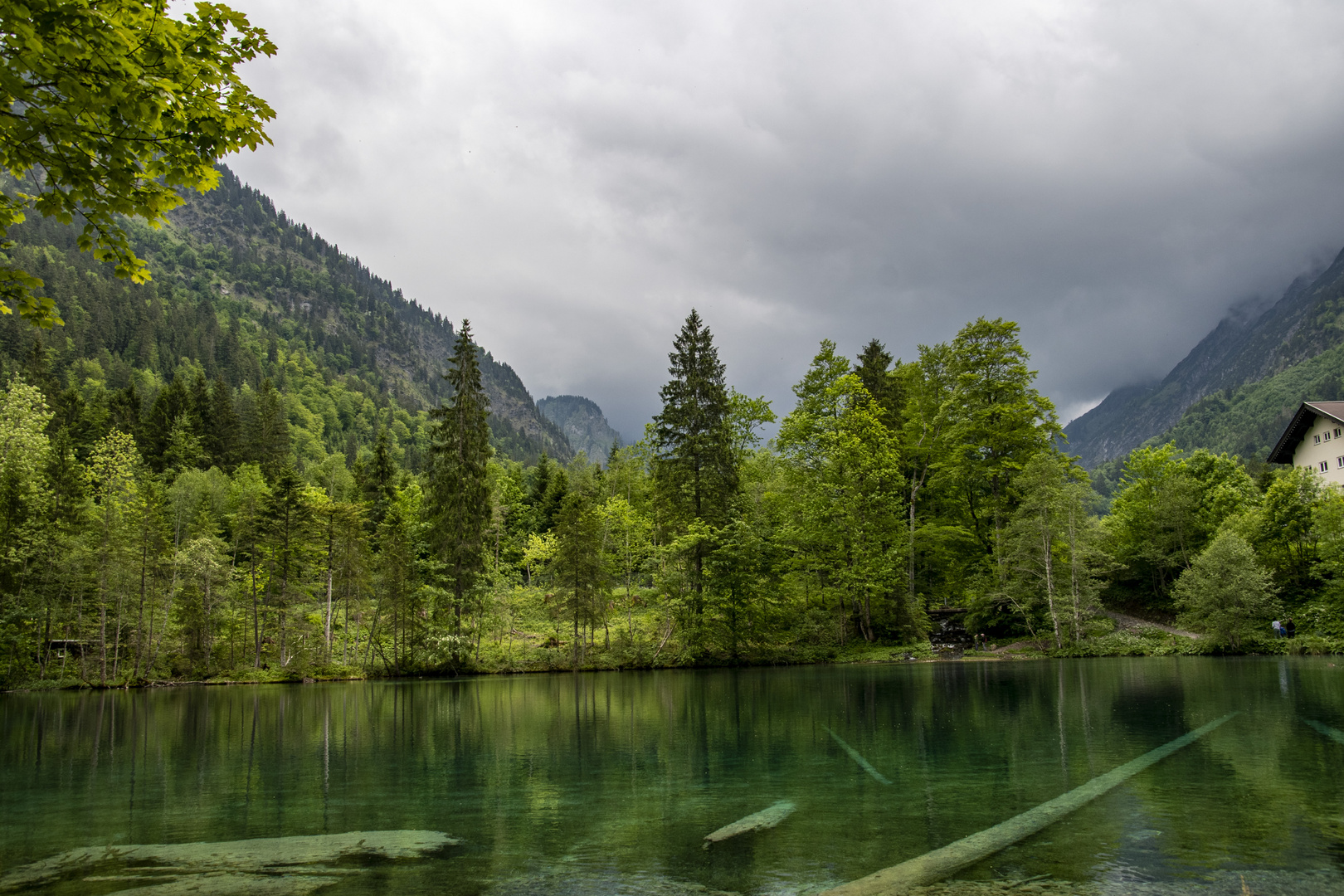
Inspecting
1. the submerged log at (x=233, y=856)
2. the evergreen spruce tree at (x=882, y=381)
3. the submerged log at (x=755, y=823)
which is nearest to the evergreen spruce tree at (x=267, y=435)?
the evergreen spruce tree at (x=882, y=381)

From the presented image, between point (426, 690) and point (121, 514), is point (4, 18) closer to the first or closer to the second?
point (426, 690)

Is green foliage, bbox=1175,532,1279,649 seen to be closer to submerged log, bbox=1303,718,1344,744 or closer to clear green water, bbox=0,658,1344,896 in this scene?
clear green water, bbox=0,658,1344,896

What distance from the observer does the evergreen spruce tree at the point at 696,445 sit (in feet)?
117

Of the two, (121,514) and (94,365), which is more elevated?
(94,365)

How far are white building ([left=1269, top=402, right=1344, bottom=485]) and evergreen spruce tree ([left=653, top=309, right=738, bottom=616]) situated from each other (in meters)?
41.3

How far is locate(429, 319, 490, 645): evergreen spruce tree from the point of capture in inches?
1455

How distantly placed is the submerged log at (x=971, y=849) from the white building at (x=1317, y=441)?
5531 centimetres

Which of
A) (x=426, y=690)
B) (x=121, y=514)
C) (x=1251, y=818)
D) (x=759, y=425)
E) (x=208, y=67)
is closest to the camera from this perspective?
(x=208, y=67)

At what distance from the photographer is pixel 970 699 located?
56.4 ft

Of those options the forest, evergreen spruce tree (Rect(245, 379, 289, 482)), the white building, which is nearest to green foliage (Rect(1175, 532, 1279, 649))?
the forest

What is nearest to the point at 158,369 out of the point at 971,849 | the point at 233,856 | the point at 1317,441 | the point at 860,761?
the point at 233,856

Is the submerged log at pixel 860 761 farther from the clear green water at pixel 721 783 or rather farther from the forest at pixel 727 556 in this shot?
the forest at pixel 727 556

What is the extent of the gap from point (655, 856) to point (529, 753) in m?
6.39

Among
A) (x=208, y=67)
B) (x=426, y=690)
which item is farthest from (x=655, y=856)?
(x=426, y=690)
